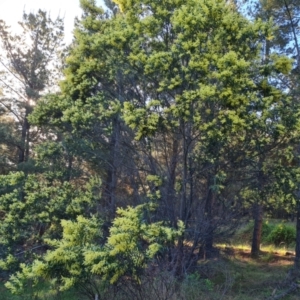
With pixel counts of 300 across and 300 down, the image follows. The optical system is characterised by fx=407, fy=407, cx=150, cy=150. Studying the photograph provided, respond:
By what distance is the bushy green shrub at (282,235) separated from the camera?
15.7 meters

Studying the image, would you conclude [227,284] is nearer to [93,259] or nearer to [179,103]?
[179,103]

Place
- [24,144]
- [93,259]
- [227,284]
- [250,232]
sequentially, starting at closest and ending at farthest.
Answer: [93,259] < [227,284] < [24,144] < [250,232]

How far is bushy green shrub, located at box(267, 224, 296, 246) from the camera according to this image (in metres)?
15.7

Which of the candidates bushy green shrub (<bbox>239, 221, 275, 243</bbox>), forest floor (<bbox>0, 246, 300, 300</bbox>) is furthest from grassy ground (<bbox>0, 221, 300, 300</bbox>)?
bushy green shrub (<bbox>239, 221, 275, 243</bbox>)

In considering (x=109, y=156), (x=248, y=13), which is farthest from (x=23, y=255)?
(x=248, y=13)

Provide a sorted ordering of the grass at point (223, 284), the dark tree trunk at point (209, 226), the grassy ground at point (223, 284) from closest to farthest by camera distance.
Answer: the grassy ground at point (223, 284) < the grass at point (223, 284) < the dark tree trunk at point (209, 226)

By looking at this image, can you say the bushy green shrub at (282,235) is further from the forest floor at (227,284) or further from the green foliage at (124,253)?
the green foliage at (124,253)

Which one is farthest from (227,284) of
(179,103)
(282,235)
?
(282,235)

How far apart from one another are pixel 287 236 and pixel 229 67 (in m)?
10.6

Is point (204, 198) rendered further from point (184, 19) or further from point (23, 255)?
point (23, 255)

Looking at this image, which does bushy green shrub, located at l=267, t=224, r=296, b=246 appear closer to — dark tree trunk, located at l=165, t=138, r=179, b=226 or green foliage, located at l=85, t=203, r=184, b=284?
dark tree trunk, located at l=165, t=138, r=179, b=226

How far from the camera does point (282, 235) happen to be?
16.0 m

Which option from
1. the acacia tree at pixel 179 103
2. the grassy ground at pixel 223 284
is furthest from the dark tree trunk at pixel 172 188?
the grassy ground at pixel 223 284

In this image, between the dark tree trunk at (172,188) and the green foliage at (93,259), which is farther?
the dark tree trunk at (172,188)
